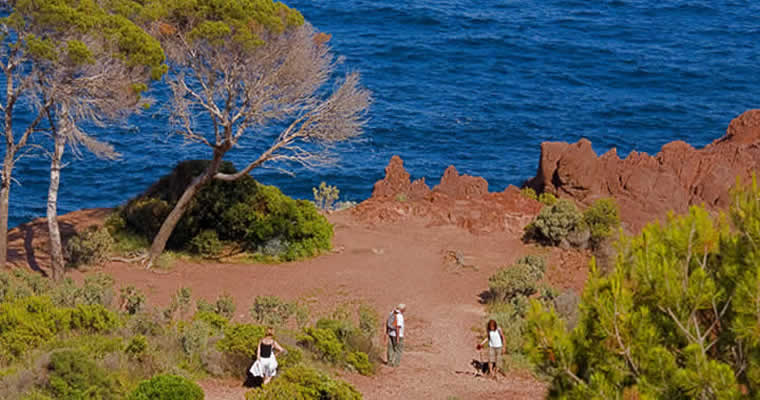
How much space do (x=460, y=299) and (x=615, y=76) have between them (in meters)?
33.6

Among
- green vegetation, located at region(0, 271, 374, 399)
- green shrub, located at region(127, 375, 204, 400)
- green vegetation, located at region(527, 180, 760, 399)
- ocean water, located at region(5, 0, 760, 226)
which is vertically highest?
green vegetation, located at region(527, 180, 760, 399)

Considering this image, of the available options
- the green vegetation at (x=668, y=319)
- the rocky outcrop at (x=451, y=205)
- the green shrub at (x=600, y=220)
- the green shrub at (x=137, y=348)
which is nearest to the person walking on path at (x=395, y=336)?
the green shrub at (x=137, y=348)

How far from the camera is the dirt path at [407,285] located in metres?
17.7

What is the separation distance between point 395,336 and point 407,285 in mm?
6569

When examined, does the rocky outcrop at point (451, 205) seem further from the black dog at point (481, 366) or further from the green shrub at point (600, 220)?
the black dog at point (481, 366)

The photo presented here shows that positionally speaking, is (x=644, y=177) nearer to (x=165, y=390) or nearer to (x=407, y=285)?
(x=407, y=285)

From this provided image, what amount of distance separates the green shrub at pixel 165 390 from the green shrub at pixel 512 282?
10742 mm

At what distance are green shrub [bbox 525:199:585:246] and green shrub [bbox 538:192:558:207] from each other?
6.94 feet

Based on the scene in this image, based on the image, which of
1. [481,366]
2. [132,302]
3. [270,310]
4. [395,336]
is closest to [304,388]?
[395,336]

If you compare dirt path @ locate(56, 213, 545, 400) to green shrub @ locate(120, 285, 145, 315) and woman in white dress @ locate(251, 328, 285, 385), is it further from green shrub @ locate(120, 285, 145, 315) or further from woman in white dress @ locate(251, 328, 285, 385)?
woman in white dress @ locate(251, 328, 285, 385)

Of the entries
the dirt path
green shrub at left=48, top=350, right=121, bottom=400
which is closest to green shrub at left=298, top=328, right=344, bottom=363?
the dirt path

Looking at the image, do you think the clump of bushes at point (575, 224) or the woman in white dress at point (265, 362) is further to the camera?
the clump of bushes at point (575, 224)

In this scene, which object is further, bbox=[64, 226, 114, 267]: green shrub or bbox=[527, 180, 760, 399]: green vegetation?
bbox=[64, 226, 114, 267]: green shrub

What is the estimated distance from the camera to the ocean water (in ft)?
144
